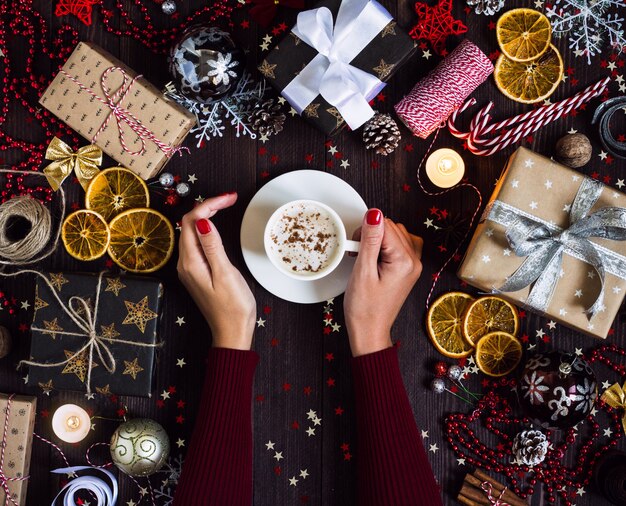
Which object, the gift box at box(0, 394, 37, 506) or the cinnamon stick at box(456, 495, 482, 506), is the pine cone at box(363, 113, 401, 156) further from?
the gift box at box(0, 394, 37, 506)

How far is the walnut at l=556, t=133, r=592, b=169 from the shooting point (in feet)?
4.36

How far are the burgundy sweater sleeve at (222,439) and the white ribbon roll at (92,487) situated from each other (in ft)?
0.89

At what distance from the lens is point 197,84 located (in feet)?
4.18

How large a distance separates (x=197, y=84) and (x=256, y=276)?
1.61 feet

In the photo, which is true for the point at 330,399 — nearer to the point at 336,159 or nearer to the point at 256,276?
the point at 256,276

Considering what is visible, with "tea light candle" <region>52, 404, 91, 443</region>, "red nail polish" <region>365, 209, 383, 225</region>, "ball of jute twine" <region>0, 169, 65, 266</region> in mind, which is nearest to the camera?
"red nail polish" <region>365, 209, 383, 225</region>

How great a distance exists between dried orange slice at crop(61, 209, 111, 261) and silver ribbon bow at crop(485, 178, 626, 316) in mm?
982

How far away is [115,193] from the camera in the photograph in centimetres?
143

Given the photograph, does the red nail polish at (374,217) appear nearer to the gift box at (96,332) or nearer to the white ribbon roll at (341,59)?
the white ribbon roll at (341,59)

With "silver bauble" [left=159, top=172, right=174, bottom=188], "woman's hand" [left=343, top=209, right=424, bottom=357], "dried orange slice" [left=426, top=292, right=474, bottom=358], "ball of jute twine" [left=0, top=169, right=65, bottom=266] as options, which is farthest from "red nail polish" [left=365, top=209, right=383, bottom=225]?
"ball of jute twine" [left=0, top=169, right=65, bottom=266]

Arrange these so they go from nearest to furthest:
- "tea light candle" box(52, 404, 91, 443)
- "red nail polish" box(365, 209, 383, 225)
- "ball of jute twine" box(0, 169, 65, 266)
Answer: "red nail polish" box(365, 209, 383, 225)
"ball of jute twine" box(0, 169, 65, 266)
"tea light candle" box(52, 404, 91, 443)

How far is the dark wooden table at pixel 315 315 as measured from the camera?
141 cm

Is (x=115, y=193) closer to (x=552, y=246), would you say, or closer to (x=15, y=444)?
(x=15, y=444)

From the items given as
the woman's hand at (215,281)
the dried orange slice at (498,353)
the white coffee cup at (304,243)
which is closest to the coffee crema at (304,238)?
the white coffee cup at (304,243)
